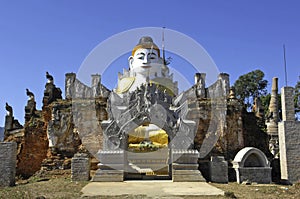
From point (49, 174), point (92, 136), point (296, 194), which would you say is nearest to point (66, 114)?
point (92, 136)

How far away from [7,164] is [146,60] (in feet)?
40.9

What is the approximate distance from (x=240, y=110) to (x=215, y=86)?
3.41 metres

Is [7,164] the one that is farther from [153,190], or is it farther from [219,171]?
[219,171]

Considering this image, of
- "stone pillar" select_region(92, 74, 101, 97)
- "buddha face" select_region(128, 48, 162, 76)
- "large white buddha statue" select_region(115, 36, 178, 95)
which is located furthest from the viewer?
"buddha face" select_region(128, 48, 162, 76)

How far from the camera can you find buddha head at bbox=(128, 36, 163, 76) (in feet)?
71.2

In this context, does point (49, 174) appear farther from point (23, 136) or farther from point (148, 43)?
point (148, 43)

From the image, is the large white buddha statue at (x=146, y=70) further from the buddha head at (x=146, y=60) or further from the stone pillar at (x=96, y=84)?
the stone pillar at (x=96, y=84)

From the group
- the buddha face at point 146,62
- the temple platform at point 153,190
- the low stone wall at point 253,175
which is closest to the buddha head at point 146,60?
the buddha face at point 146,62

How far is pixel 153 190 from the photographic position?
30.3 ft

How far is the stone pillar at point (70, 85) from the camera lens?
18.0 m

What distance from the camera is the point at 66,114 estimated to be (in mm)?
15039

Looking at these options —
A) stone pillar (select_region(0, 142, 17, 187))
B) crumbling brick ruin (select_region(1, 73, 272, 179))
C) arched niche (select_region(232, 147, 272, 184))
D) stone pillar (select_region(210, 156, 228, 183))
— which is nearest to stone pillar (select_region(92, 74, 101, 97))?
crumbling brick ruin (select_region(1, 73, 272, 179))

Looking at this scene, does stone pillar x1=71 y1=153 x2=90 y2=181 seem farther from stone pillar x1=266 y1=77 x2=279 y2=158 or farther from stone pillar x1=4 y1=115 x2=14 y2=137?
stone pillar x1=266 y1=77 x2=279 y2=158

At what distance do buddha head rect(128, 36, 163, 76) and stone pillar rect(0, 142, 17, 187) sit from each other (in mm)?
11288
